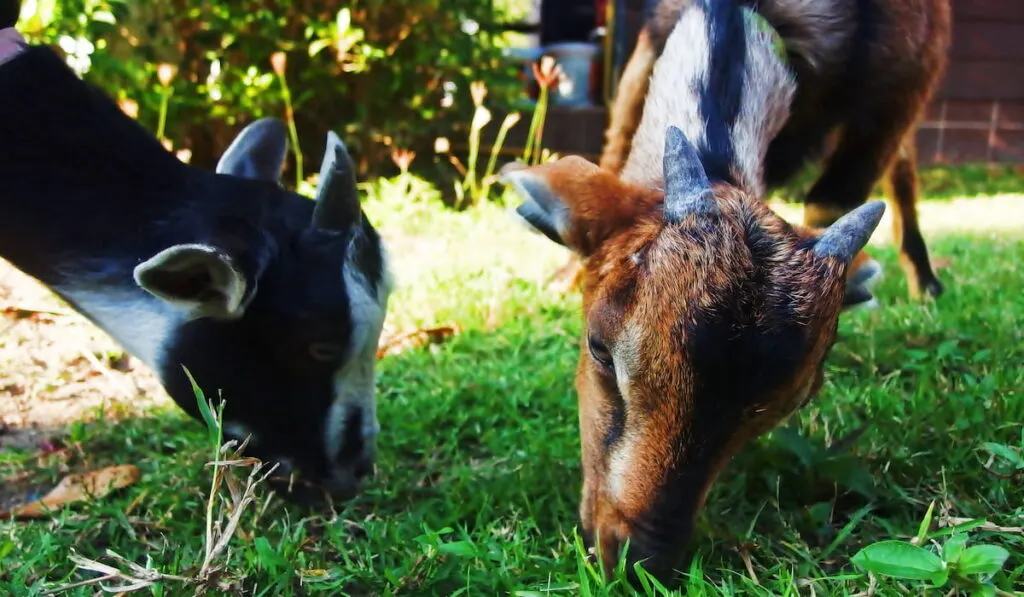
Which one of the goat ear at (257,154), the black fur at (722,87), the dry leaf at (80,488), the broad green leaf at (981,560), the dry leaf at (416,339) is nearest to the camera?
the broad green leaf at (981,560)

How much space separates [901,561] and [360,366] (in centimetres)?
147

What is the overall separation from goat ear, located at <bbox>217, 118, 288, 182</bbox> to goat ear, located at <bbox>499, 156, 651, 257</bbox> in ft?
3.98

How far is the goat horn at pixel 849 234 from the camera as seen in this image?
5.60ft

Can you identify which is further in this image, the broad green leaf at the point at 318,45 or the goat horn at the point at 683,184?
the broad green leaf at the point at 318,45

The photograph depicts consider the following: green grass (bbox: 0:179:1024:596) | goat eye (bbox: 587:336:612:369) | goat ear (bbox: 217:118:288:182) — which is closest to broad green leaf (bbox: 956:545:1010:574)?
green grass (bbox: 0:179:1024:596)

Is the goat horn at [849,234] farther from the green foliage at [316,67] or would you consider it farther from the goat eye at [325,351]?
the green foliage at [316,67]

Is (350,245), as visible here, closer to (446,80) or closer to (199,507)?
(199,507)

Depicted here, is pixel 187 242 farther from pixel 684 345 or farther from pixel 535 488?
pixel 684 345

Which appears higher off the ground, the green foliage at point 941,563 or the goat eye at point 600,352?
the goat eye at point 600,352

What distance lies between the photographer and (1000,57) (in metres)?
9.31

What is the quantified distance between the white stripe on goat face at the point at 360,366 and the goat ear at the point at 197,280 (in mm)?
292

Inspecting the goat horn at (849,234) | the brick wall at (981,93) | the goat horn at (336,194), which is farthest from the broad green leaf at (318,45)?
the brick wall at (981,93)

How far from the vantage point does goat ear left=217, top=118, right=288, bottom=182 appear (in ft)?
9.57

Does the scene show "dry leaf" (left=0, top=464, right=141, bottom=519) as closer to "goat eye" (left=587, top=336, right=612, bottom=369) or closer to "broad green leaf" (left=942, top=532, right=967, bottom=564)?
"goat eye" (left=587, top=336, right=612, bottom=369)
